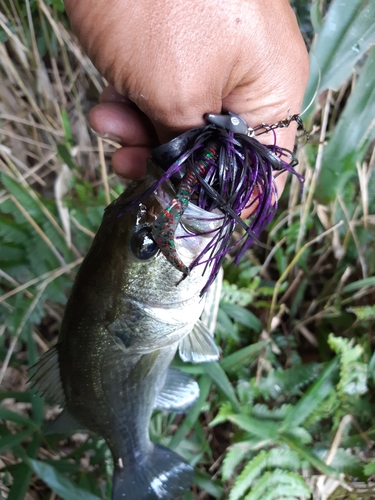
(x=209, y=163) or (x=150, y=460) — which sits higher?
(x=209, y=163)

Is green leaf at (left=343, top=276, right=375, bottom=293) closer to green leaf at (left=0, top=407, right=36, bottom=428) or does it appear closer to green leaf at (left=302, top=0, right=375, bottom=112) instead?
green leaf at (left=302, top=0, right=375, bottom=112)

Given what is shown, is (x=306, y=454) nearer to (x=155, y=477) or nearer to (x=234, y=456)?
(x=234, y=456)

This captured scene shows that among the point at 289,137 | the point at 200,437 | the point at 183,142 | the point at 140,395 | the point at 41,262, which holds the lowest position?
the point at 200,437

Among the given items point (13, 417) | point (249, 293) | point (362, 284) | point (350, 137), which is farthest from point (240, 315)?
point (13, 417)

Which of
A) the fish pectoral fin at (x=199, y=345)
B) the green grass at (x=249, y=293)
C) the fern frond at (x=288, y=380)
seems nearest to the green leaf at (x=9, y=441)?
the green grass at (x=249, y=293)

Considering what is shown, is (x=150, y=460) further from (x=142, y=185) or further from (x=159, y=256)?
(x=142, y=185)

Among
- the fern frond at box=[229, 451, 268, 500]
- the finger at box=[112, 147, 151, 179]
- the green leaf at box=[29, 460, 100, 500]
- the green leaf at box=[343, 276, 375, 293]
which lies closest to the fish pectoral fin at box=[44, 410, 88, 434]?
the green leaf at box=[29, 460, 100, 500]

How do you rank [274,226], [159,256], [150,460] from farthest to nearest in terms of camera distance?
1. [274,226]
2. [150,460]
3. [159,256]

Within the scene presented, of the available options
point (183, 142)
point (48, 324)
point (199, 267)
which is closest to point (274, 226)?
point (199, 267)
